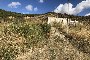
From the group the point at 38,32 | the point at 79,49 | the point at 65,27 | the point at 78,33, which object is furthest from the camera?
the point at 65,27

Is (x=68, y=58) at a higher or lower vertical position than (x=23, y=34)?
lower

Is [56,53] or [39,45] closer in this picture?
[56,53]

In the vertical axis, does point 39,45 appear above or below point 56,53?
above

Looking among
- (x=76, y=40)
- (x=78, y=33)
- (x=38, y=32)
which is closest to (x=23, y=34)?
(x=38, y=32)

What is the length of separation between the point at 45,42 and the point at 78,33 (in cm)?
610

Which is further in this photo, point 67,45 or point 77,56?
point 67,45

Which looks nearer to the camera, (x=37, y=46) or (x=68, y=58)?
(x=68, y=58)

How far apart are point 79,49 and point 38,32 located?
4.43 metres

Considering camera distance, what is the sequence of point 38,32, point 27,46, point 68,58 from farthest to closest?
1. point 38,32
2. point 27,46
3. point 68,58

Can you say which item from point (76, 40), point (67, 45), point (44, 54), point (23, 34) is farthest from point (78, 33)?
point (44, 54)

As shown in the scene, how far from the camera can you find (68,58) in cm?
1533

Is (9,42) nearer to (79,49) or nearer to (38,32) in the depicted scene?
(38,32)

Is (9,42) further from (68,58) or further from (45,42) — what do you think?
(68,58)

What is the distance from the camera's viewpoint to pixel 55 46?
18.4 metres
